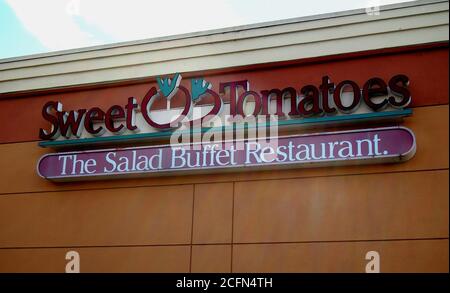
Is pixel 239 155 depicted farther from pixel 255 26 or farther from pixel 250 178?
pixel 255 26

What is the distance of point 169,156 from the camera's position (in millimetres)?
9328

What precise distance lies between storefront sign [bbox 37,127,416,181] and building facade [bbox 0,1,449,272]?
0.37ft

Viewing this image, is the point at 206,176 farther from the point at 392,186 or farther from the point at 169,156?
the point at 392,186

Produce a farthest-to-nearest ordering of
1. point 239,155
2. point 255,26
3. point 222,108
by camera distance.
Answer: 1. point 255,26
2. point 222,108
3. point 239,155

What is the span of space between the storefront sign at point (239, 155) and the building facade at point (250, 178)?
0.11m

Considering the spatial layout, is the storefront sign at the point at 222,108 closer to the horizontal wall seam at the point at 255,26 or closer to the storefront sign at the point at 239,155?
the storefront sign at the point at 239,155

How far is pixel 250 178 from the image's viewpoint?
9047 millimetres

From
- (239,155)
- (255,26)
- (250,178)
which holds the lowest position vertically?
(250,178)

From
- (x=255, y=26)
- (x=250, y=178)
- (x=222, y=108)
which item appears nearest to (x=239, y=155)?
(x=250, y=178)

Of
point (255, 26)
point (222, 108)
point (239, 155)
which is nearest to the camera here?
point (239, 155)

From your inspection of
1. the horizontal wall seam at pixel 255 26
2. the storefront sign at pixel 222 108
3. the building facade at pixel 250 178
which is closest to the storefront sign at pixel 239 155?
the building facade at pixel 250 178

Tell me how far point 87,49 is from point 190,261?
12.6 ft

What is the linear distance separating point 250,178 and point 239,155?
1.18 ft

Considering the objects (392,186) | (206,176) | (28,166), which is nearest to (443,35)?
(392,186)
